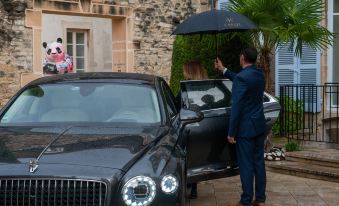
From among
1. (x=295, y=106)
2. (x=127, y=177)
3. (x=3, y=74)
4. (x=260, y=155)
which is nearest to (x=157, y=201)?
(x=127, y=177)

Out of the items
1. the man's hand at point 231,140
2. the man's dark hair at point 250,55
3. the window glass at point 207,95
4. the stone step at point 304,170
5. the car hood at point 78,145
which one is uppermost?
the man's dark hair at point 250,55

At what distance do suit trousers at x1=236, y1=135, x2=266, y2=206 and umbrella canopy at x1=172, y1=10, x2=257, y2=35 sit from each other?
211cm

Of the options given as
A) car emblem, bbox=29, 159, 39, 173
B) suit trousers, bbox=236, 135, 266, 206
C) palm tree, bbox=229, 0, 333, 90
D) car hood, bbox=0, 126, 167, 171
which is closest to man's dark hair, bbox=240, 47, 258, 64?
suit trousers, bbox=236, 135, 266, 206

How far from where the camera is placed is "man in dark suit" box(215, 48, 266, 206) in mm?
6102

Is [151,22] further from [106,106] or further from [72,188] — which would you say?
[72,188]

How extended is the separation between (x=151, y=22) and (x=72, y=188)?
1093cm

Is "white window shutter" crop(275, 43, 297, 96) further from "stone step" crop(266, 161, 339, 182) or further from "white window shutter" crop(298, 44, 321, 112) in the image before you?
"stone step" crop(266, 161, 339, 182)

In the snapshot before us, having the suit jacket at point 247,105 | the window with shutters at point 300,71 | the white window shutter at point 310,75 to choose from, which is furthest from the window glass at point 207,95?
the white window shutter at point 310,75

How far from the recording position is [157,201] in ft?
13.0

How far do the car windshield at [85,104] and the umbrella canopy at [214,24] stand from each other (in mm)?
2480

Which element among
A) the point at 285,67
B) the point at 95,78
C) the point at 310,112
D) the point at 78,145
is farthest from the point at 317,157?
the point at 78,145

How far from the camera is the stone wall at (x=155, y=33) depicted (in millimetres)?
14250

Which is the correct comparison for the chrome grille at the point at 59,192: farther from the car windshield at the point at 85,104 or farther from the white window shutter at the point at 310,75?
the white window shutter at the point at 310,75

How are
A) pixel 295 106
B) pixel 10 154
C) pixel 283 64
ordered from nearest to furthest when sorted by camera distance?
pixel 10 154, pixel 295 106, pixel 283 64
